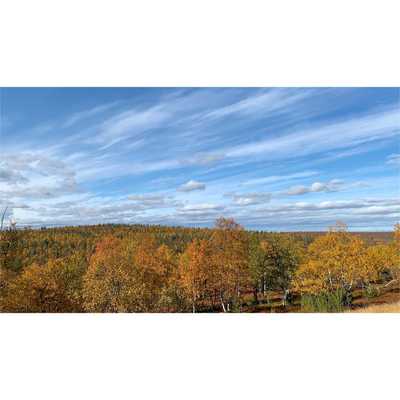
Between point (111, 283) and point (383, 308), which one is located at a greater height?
point (111, 283)

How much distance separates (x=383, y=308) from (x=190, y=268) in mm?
4731

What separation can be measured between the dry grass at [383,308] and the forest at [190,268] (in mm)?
348

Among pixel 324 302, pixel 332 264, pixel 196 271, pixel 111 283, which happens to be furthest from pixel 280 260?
pixel 111 283

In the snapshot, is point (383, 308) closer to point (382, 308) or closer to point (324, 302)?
point (382, 308)

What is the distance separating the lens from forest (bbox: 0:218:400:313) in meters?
10.5

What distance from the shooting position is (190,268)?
11.1 metres

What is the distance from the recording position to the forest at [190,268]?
10.5 meters
